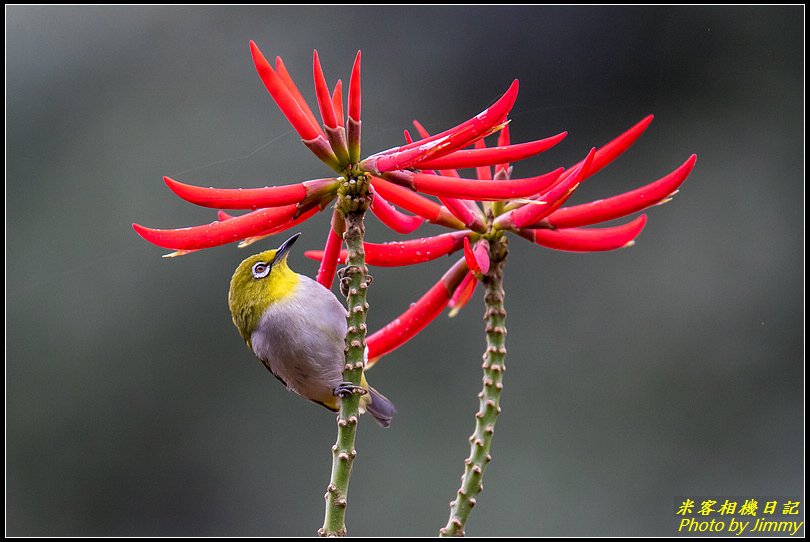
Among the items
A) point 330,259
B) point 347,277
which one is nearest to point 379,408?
point 330,259

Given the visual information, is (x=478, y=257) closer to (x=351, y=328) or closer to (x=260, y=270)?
(x=351, y=328)

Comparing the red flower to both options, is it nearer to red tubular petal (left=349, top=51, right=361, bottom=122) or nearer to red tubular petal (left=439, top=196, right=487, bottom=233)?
red tubular petal (left=349, top=51, right=361, bottom=122)

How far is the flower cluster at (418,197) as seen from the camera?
1.40m

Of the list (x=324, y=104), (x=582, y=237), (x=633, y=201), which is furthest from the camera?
(x=582, y=237)

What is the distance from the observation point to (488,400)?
1626 mm

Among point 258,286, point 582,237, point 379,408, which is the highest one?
point 582,237

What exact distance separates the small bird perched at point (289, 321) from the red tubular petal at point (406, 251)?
11.3 inches

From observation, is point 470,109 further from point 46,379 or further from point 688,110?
point 46,379

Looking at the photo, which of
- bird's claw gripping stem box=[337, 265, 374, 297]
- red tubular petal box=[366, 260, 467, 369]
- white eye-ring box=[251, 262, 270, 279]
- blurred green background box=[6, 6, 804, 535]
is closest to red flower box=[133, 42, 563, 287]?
bird's claw gripping stem box=[337, 265, 374, 297]

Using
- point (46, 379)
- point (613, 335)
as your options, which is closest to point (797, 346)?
point (613, 335)

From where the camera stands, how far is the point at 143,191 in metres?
5.80

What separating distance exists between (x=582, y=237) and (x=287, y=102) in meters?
0.61

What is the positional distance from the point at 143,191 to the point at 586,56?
281cm

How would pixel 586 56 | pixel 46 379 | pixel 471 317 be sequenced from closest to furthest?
pixel 586 56
pixel 471 317
pixel 46 379
